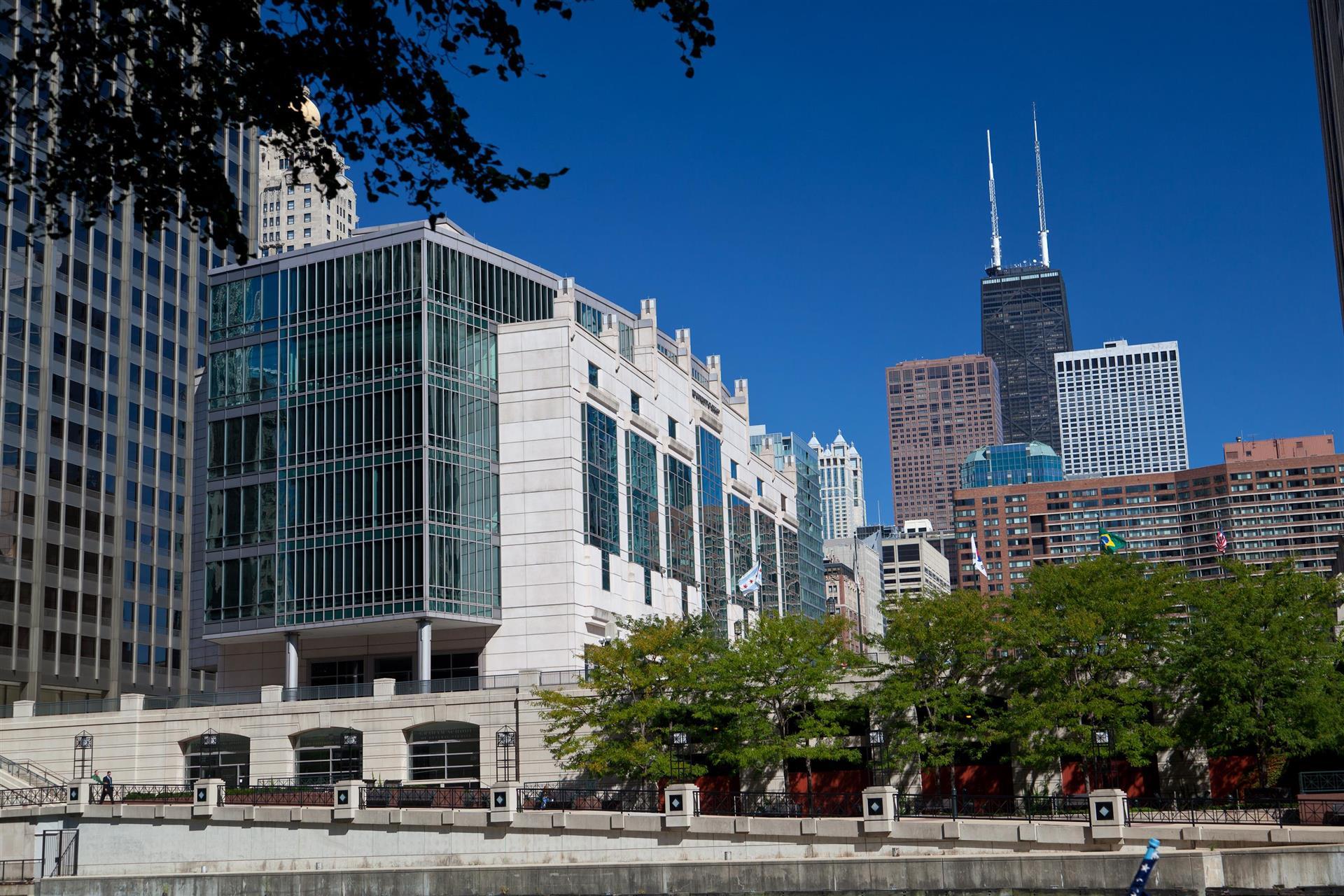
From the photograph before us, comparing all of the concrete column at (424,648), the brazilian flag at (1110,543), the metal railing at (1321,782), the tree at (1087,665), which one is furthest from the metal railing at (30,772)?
the metal railing at (1321,782)

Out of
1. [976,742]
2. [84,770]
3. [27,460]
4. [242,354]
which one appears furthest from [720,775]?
[27,460]

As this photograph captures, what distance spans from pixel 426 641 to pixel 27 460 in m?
38.4

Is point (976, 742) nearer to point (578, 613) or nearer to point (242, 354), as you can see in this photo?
point (578, 613)

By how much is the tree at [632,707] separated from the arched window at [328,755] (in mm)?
11039

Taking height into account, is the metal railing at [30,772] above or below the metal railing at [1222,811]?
above

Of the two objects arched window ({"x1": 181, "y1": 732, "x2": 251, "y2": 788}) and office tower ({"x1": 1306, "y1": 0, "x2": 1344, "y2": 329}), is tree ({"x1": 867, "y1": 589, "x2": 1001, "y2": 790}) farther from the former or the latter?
arched window ({"x1": 181, "y1": 732, "x2": 251, "y2": 788})

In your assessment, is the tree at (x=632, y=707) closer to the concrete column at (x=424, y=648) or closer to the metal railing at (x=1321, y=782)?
the concrete column at (x=424, y=648)

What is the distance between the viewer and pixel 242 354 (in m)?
87.1

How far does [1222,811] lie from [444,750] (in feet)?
117

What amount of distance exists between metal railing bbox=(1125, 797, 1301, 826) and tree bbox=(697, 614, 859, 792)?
12.4m

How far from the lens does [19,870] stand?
2226 inches

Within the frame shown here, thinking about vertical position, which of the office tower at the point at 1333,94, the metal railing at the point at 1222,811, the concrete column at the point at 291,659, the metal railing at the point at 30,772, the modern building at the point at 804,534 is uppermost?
the office tower at the point at 1333,94

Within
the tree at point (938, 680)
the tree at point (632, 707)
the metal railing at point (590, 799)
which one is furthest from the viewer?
the tree at point (632, 707)

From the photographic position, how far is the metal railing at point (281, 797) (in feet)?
198
